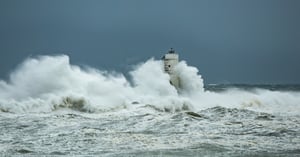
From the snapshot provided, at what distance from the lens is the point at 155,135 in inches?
574

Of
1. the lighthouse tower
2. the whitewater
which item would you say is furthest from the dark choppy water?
the lighthouse tower

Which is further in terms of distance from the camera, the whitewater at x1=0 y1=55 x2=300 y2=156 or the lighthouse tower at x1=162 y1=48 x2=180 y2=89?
the lighthouse tower at x1=162 y1=48 x2=180 y2=89

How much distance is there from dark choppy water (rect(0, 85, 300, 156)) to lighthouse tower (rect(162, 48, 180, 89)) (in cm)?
1066

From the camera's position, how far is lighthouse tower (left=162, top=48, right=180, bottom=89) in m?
31.1

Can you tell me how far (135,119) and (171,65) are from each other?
1254 centimetres

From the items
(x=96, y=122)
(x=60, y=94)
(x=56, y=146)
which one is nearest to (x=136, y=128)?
(x=96, y=122)

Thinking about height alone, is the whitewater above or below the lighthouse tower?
below

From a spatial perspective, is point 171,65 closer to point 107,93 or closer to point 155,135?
point 107,93

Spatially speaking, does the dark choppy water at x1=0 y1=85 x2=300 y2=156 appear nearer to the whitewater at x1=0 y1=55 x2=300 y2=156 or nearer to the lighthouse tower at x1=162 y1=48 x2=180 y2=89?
the whitewater at x1=0 y1=55 x2=300 y2=156

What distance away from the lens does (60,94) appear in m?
25.8

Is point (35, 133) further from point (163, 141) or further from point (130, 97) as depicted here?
point (130, 97)

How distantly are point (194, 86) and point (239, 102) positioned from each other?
336 cm

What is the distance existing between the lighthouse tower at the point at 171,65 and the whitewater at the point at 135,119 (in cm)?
31

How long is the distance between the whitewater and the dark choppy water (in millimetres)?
23
